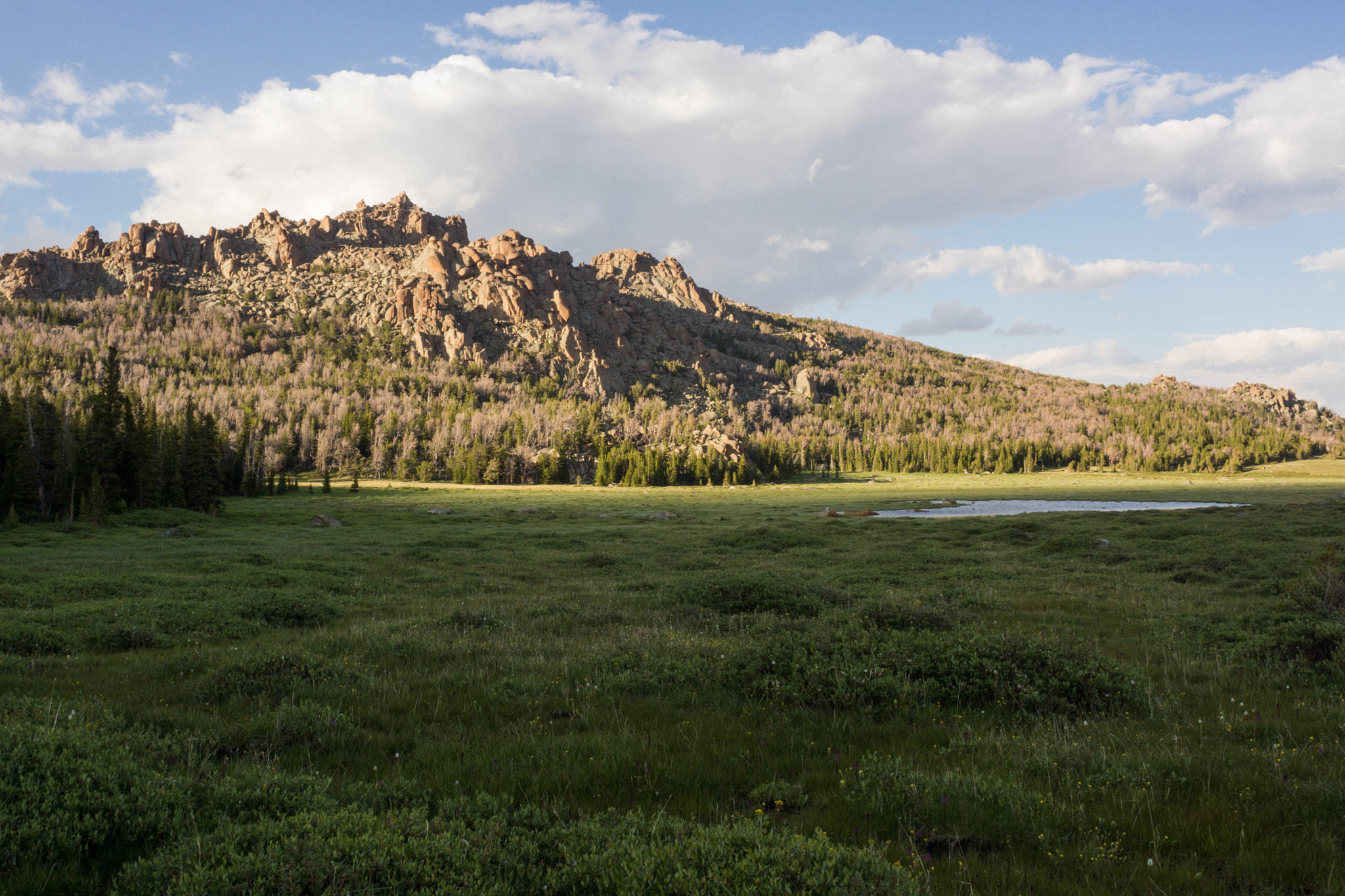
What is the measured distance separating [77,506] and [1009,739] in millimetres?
70149

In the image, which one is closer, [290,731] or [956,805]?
[956,805]

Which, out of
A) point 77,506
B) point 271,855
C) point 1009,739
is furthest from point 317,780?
point 77,506

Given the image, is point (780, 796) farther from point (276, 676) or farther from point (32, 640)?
point (32, 640)

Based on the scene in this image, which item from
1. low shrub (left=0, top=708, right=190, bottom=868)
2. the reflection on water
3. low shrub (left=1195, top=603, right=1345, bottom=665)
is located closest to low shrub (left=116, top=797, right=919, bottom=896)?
low shrub (left=0, top=708, right=190, bottom=868)

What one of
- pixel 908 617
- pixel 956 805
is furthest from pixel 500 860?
pixel 908 617

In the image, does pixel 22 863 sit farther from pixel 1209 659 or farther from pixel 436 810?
pixel 1209 659

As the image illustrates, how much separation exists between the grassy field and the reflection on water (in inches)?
2050

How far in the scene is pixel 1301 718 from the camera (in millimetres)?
7875

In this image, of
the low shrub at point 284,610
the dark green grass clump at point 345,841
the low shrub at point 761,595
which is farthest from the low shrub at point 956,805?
the low shrub at point 284,610

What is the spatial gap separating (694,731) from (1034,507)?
293 ft

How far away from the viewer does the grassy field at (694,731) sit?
4.63 metres

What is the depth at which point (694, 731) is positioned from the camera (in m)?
7.64

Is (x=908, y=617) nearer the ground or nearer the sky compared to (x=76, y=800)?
nearer the ground

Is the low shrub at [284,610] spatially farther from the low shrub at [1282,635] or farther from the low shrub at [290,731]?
the low shrub at [1282,635]
